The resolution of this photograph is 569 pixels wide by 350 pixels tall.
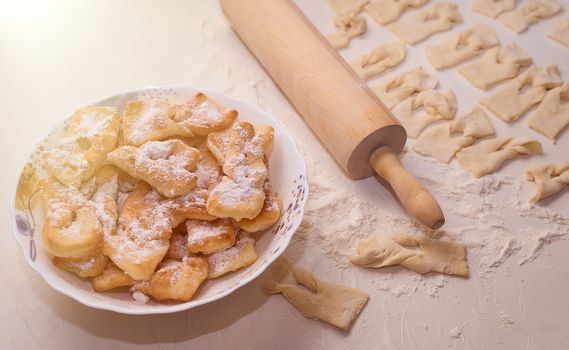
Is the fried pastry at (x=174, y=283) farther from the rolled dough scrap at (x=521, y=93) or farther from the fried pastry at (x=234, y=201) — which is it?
the rolled dough scrap at (x=521, y=93)

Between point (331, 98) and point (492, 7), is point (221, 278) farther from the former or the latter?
point (492, 7)

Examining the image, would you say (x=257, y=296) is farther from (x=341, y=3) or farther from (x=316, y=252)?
(x=341, y=3)

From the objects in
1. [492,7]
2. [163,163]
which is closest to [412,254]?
[163,163]

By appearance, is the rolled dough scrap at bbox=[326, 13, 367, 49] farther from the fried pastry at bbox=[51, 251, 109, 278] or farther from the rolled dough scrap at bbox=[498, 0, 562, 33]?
the fried pastry at bbox=[51, 251, 109, 278]

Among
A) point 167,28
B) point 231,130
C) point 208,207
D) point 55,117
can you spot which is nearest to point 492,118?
point 231,130

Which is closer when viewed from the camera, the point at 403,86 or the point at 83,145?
the point at 83,145

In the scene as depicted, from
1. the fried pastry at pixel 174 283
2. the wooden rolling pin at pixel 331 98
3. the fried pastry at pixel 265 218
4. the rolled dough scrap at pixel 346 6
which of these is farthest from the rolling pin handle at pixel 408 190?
the rolled dough scrap at pixel 346 6

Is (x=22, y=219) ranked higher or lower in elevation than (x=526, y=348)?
higher
